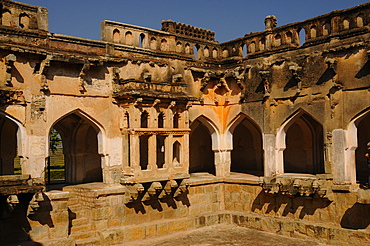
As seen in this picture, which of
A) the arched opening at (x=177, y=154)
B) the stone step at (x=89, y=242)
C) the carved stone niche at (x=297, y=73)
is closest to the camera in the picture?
the stone step at (x=89, y=242)

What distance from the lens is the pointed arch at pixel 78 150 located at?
13.6m

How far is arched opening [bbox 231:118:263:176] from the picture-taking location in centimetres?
1670

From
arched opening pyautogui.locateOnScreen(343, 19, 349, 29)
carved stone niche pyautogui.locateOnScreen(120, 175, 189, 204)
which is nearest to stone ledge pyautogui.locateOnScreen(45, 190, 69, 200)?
carved stone niche pyautogui.locateOnScreen(120, 175, 189, 204)

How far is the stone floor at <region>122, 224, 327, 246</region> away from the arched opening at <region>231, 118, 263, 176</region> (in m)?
4.31

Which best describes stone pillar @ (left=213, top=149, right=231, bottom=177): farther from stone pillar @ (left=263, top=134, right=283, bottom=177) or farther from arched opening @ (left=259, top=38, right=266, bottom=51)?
arched opening @ (left=259, top=38, right=266, bottom=51)

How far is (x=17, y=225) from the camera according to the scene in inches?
387

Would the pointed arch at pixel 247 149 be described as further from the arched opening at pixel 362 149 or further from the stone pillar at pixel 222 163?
the arched opening at pixel 362 149

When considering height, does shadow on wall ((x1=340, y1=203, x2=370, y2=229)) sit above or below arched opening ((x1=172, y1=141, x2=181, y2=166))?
below

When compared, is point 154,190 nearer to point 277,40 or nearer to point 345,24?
point 277,40

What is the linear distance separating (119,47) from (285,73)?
15.8 ft

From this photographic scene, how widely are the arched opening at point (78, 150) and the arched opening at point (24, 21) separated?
Result: 363cm

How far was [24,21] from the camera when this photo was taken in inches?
416

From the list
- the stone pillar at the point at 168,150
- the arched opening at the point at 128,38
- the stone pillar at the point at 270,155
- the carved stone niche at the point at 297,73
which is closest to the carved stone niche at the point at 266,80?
the carved stone niche at the point at 297,73

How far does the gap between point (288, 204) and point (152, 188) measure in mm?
3906
